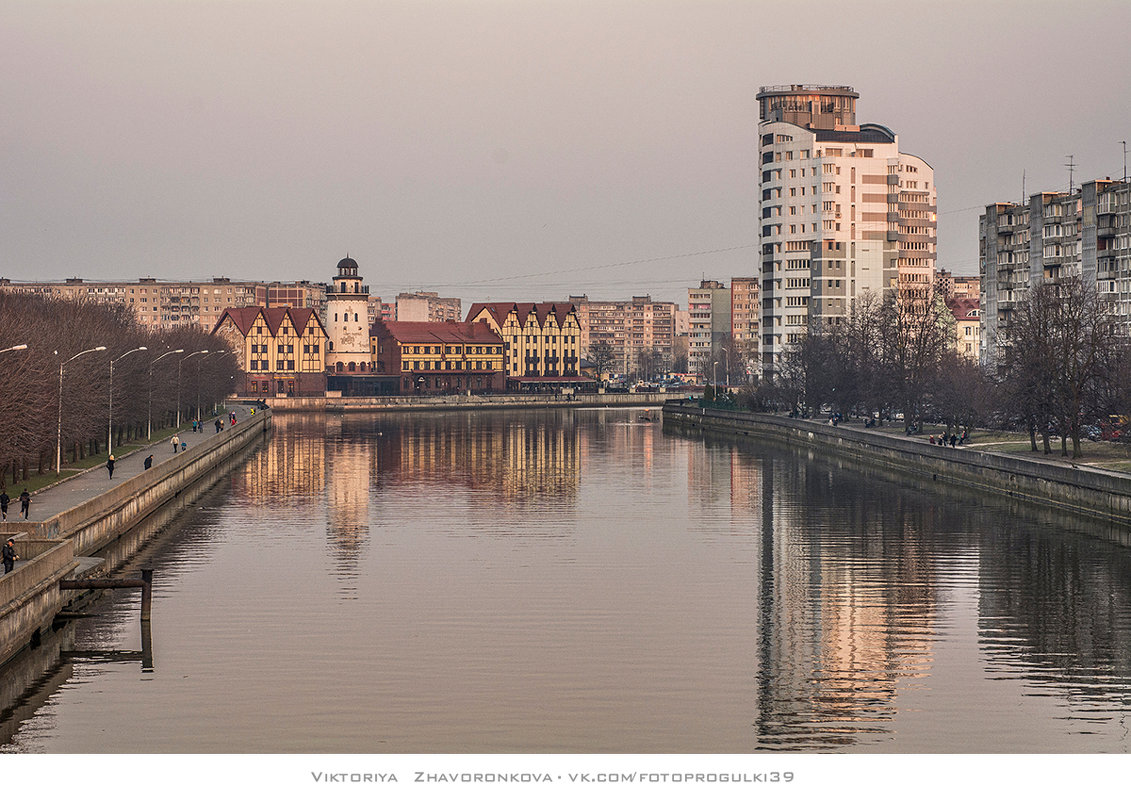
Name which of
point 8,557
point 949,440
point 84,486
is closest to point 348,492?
point 84,486

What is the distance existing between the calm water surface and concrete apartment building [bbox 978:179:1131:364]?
50.5 m

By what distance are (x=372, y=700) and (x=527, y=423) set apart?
15369 centimetres

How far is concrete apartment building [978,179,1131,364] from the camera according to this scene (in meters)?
136

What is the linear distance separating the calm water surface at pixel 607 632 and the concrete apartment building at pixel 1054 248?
5045 cm

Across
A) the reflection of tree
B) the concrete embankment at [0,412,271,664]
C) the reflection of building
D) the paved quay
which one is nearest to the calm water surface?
the reflection of tree

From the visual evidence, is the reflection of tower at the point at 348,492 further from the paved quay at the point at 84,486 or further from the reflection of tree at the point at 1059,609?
the reflection of tree at the point at 1059,609

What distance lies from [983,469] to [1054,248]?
6048cm

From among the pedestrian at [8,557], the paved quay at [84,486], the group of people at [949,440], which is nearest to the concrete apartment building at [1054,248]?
the group of people at [949,440]

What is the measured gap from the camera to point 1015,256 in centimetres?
16075

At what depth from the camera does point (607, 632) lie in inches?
2044

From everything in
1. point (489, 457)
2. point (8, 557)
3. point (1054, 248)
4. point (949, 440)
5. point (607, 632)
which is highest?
point (1054, 248)

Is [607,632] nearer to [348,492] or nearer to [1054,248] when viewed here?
[348,492]

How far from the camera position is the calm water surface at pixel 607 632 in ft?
129

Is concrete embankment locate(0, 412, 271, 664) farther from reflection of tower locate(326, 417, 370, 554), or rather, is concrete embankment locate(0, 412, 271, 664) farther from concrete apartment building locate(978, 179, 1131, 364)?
concrete apartment building locate(978, 179, 1131, 364)
